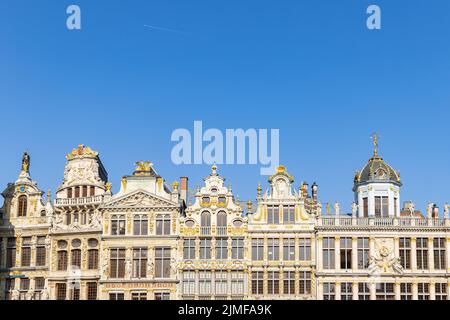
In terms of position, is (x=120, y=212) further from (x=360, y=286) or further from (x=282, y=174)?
(x=360, y=286)

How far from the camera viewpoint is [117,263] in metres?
52.0

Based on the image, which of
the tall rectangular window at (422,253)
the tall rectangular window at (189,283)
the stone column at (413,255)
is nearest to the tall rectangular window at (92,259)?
the tall rectangular window at (189,283)

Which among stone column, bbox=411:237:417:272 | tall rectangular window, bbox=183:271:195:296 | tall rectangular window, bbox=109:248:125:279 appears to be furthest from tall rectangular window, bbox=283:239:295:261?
tall rectangular window, bbox=109:248:125:279

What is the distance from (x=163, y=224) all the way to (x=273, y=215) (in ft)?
22.3

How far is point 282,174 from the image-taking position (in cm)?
5169

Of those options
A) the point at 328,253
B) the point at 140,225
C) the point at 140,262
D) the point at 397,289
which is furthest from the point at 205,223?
the point at 397,289

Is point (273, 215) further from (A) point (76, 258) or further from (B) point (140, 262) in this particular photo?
A: (A) point (76, 258)

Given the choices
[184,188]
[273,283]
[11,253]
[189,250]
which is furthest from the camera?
[184,188]

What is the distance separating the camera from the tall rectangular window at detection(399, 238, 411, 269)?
50.5 m

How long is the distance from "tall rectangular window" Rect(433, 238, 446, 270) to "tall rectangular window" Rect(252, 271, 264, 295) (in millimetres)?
10369
